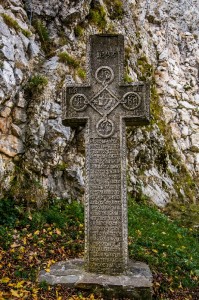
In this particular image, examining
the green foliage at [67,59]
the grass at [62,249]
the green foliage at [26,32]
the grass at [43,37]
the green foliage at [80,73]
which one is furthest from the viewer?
the grass at [43,37]

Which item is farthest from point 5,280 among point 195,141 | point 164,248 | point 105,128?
point 195,141

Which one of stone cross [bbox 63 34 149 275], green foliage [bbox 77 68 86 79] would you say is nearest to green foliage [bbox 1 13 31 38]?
green foliage [bbox 77 68 86 79]

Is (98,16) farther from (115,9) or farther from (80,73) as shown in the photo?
(80,73)

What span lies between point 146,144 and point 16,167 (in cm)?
634

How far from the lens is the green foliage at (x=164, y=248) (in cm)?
552

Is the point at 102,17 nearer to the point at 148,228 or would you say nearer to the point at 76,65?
the point at 76,65

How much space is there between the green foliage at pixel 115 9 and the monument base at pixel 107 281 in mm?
10304

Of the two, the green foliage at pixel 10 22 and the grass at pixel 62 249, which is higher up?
the green foliage at pixel 10 22

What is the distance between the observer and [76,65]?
33.0 feet

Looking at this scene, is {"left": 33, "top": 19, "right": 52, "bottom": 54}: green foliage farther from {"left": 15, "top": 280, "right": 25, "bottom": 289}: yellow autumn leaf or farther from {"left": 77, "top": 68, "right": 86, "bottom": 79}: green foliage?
{"left": 15, "top": 280, "right": 25, "bottom": 289}: yellow autumn leaf

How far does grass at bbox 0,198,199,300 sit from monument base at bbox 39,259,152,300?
0.13m

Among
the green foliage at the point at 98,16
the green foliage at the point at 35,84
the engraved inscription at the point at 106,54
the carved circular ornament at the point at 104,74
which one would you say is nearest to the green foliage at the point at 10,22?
the green foliage at the point at 35,84

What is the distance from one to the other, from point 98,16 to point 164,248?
8354 mm

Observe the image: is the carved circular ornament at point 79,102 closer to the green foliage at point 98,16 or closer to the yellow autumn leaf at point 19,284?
the yellow autumn leaf at point 19,284
